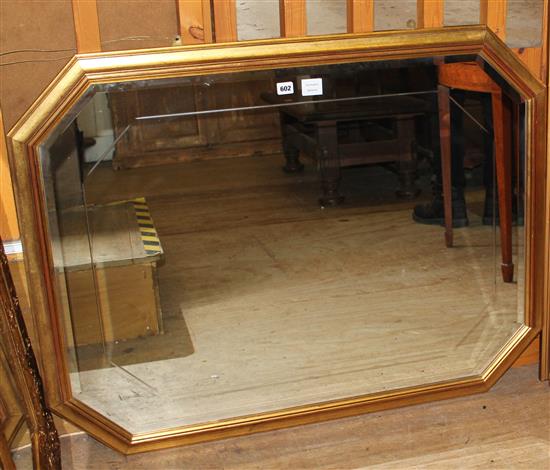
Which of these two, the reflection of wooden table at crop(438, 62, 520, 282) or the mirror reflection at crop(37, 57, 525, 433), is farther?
the reflection of wooden table at crop(438, 62, 520, 282)

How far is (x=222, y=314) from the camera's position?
176 cm

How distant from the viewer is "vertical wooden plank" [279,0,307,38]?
1.55 meters

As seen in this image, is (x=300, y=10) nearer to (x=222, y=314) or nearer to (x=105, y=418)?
(x=222, y=314)

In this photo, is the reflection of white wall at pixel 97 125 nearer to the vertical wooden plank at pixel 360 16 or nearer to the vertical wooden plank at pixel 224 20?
the vertical wooden plank at pixel 224 20

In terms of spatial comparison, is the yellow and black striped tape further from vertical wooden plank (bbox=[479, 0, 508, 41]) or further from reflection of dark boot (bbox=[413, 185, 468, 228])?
vertical wooden plank (bbox=[479, 0, 508, 41])

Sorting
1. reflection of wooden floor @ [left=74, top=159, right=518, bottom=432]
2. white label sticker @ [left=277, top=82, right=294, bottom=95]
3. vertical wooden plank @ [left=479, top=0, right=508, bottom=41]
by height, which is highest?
vertical wooden plank @ [left=479, top=0, right=508, bottom=41]

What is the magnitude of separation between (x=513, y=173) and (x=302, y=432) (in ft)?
2.37

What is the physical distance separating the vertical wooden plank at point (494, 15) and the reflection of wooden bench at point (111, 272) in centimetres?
79

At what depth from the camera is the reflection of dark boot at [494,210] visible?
70.5 inches

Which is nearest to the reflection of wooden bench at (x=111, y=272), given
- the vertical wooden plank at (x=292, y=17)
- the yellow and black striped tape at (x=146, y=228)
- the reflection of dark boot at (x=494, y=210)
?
the yellow and black striped tape at (x=146, y=228)

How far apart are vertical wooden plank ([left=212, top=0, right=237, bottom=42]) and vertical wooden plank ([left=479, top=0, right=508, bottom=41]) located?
516 millimetres

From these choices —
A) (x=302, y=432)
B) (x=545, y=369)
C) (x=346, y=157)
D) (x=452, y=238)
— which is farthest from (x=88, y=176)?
(x=545, y=369)

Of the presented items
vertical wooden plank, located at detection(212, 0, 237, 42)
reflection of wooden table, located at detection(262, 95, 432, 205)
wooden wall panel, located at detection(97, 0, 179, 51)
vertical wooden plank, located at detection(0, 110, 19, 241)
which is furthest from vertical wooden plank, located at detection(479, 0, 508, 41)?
vertical wooden plank, located at detection(0, 110, 19, 241)

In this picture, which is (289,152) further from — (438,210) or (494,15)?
(494,15)
